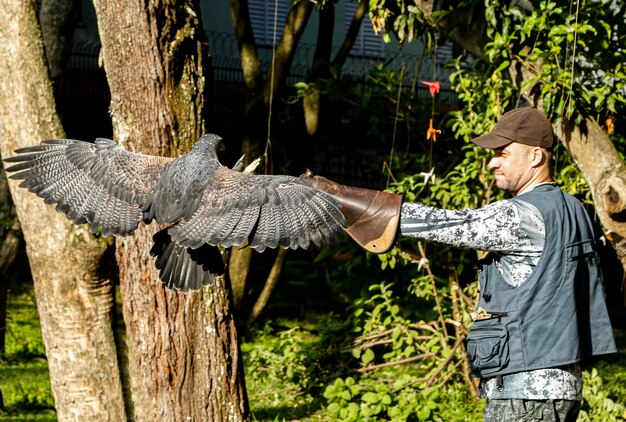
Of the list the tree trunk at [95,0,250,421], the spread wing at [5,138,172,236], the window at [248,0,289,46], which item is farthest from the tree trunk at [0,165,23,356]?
the window at [248,0,289,46]

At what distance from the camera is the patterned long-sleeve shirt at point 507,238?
12.1 ft

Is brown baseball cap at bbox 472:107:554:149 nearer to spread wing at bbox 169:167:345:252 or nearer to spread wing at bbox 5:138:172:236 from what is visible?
spread wing at bbox 169:167:345:252

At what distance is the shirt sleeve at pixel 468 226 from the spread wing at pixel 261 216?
0.32 meters

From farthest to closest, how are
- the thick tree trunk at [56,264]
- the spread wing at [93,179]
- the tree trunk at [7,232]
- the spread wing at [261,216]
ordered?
the tree trunk at [7,232] → the thick tree trunk at [56,264] → the spread wing at [93,179] → the spread wing at [261,216]

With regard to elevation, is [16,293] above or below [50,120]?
below

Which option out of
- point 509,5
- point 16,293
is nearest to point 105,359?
point 509,5

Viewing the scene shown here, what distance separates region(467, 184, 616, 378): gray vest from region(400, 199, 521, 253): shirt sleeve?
0.51 feet

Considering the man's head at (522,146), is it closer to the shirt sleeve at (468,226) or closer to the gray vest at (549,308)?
the gray vest at (549,308)

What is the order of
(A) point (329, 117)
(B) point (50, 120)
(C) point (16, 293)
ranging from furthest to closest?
1. (C) point (16, 293)
2. (A) point (329, 117)
3. (B) point (50, 120)

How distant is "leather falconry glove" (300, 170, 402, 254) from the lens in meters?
3.72

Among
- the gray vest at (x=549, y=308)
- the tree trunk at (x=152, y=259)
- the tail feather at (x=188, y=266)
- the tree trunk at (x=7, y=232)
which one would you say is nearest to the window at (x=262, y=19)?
the tree trunk at (x=7, y=232)

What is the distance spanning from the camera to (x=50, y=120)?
6.15 metres

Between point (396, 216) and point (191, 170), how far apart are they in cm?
126

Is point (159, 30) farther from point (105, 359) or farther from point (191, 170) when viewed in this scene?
point (105, 359)
